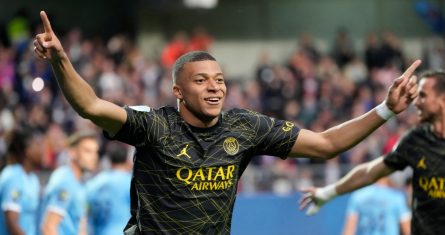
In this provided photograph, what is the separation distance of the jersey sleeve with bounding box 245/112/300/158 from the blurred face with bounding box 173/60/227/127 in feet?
1.06

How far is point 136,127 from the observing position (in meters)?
6.09

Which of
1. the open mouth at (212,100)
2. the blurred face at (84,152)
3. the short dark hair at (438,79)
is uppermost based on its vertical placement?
the short dark hair at (438,79)

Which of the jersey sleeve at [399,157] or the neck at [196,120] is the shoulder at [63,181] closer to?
the jersey sleeve at [399,157]

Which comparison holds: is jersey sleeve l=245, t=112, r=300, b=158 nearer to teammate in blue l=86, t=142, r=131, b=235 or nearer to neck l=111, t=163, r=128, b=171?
teammate in blue l=86, t=142, r=131, b=235

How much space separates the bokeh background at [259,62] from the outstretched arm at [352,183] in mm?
5770

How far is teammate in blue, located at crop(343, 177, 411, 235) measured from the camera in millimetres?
11625

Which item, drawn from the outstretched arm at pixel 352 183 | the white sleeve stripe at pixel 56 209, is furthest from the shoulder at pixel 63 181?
the outstretched arm at pixel 352 183

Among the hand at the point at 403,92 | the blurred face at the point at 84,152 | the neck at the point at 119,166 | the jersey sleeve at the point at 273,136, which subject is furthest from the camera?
the neck at the point at 119,166

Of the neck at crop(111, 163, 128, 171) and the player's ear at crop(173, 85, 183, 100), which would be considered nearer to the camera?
the player's ear at crop(173, 85, 183, 100)

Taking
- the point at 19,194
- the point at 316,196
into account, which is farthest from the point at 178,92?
the point at 19,194

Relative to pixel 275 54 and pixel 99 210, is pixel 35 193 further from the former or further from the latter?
pixel 275 54

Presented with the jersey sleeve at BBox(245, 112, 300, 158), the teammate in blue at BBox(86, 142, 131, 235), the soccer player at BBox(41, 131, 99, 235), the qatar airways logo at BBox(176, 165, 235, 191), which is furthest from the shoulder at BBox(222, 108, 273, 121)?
the teammate in blue at BBox(86, 142, 131, 235)

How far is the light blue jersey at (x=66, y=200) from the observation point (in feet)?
30.6

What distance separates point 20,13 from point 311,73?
6.07 metres
